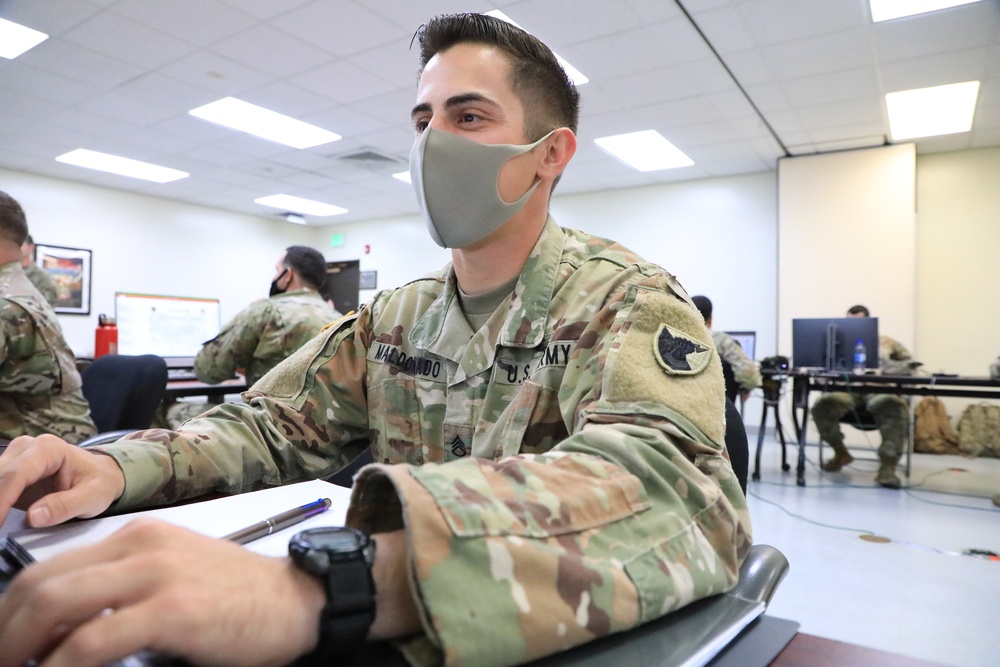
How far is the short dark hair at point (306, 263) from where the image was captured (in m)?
3.36

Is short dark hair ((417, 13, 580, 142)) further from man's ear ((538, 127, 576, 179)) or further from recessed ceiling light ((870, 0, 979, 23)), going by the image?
recessed ceiling light ((870, 0, 979, 23))

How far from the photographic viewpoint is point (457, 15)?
A: 3.40 ft

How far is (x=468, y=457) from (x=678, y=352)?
245 millimetres

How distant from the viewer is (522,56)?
1.01 meters

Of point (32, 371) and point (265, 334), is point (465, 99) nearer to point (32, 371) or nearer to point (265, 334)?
point (32, 371)

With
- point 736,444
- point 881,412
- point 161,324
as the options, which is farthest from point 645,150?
point 736,444

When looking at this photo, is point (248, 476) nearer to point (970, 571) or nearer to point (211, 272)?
point (970, 571)

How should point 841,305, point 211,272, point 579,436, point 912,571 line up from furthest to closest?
1. point 211,272
2. point 841,305
3. point 912,571
4. point 579,436

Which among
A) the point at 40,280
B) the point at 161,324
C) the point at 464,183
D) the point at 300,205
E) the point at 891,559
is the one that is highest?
the point at 300,205

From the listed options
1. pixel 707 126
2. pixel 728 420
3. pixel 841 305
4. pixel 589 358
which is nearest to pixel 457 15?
pixel 589 358

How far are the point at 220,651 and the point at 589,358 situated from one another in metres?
0.51

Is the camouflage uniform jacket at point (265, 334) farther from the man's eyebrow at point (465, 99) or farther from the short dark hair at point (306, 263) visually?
the man's eyebrow at point (465, 99)

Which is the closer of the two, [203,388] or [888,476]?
[203,388]

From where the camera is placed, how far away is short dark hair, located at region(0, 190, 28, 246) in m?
2.26
